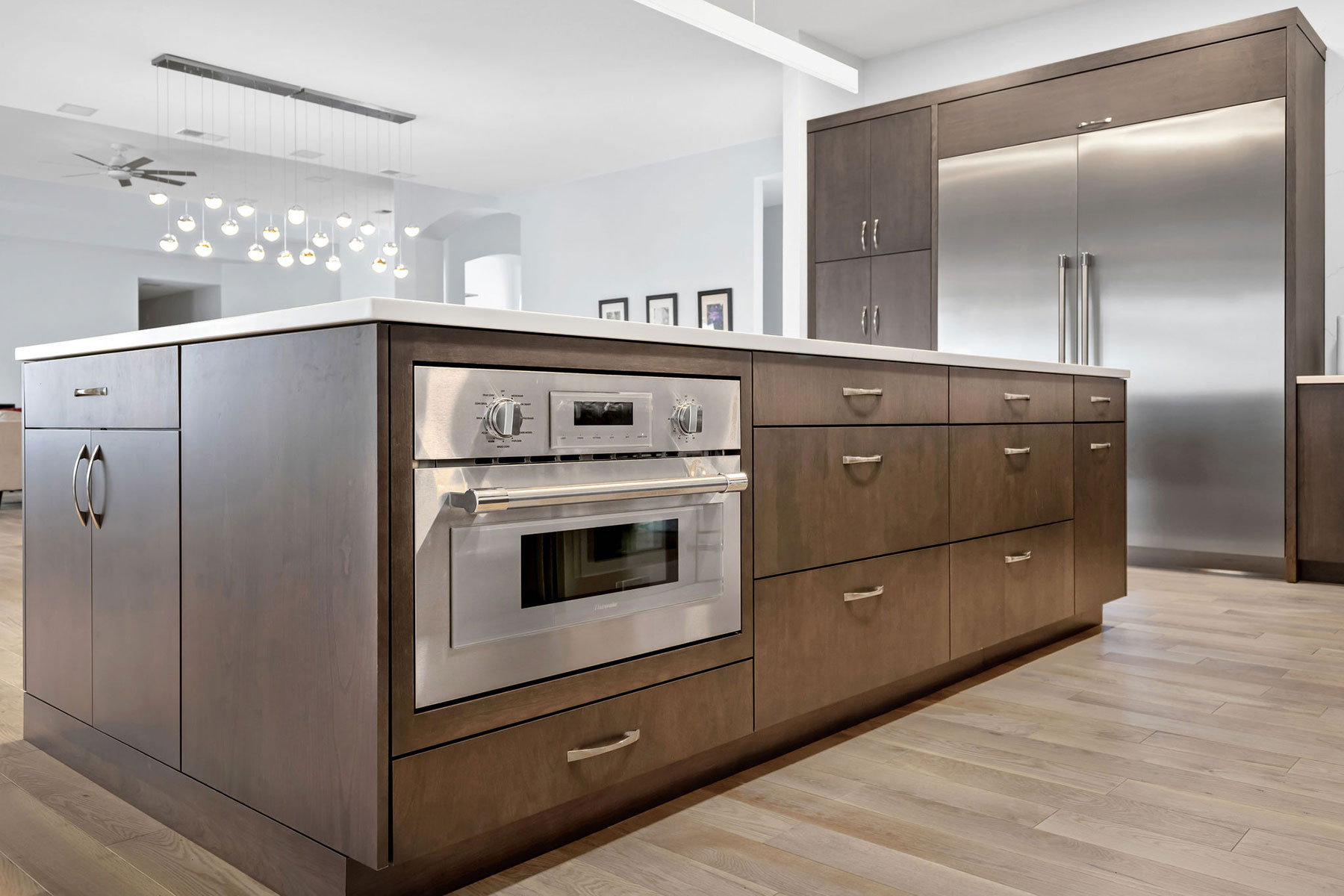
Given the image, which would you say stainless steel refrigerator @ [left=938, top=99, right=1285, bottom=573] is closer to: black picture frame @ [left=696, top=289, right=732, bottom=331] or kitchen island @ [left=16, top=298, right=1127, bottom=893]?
kitchen island @ [left=16, top=298, right=1127, bottom=893]

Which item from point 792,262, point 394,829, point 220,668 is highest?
point 792,262

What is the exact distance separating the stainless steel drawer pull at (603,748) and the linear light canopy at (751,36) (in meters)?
2.02

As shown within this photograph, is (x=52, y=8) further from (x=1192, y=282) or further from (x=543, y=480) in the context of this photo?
(x=1192, y=282)

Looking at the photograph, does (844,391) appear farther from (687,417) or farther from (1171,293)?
(1171,293)

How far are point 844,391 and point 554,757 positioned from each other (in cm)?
90

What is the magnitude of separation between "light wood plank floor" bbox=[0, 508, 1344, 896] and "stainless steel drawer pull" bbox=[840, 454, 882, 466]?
547mm

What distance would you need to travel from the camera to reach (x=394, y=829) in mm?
1171

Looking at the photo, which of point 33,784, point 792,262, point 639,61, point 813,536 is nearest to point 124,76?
point 639,61

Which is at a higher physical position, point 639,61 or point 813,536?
point 639,61

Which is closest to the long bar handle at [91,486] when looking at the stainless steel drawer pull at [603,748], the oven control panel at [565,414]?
the oven control panel at [565,414]

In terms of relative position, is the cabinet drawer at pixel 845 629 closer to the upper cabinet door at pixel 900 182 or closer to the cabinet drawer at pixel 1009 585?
the cabinet drawer at pixel 1009 585

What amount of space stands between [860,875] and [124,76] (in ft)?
22.1

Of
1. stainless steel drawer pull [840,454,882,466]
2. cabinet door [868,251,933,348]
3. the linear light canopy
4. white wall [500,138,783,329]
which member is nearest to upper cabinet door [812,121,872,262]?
cabinet door [868,251,933,348]

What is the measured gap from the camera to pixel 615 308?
8711 mm
